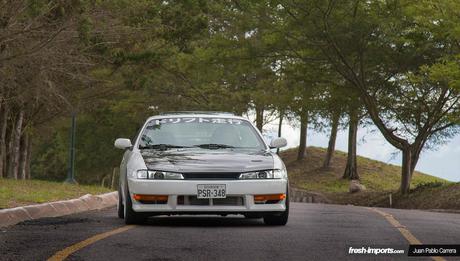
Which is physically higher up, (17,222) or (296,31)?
(296,31)

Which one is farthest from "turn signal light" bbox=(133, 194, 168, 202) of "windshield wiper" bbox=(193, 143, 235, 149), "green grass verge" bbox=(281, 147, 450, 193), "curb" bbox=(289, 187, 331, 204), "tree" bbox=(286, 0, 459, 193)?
"green grass verge" bbox=(281, 147, 450, 193)

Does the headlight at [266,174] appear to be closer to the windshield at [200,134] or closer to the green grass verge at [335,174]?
the windshield at [200,134]

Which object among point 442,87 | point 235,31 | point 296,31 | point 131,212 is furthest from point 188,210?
point 235,31

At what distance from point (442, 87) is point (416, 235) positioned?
Answer: 2219 centimetres

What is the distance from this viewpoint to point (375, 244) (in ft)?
30.5

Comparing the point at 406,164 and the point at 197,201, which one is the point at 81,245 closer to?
the point at 197,201

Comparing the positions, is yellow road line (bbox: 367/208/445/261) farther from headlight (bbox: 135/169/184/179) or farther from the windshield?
headlight (bbox: 135/169/184/179)

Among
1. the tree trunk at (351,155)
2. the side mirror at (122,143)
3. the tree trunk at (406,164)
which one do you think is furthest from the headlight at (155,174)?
the tree trunk at (351,155)

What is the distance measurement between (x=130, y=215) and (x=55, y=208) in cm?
369

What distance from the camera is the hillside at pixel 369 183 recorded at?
29969 millimetres

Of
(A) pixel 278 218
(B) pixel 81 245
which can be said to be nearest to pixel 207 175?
(A) pixel 278 218

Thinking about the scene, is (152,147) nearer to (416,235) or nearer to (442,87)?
(416,235)

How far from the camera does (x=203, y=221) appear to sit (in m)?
12.2

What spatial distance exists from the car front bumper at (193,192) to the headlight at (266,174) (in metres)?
0.07
